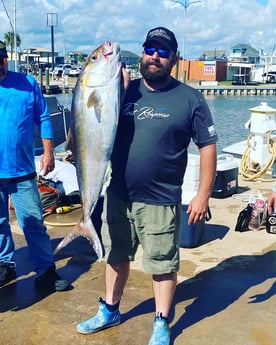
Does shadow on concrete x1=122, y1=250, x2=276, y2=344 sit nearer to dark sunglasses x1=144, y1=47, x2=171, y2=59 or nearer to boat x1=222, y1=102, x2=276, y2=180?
dark sunglasses x1=144, y1=47, x2=171, y2=59

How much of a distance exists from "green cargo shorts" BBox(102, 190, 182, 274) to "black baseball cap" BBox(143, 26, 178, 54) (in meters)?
0.96

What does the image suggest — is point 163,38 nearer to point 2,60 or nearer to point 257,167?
point 2,60

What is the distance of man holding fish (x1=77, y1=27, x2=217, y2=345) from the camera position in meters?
2.92

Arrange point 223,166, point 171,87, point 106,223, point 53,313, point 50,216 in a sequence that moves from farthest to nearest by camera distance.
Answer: point 223,166 → point 50,216 → point 53,313 → point 106,223 → point 171,87

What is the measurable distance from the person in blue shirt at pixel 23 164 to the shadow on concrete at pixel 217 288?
90cm

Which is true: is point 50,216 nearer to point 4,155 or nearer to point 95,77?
point 4,155

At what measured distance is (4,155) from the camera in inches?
146

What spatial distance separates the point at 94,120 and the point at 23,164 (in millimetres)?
1105

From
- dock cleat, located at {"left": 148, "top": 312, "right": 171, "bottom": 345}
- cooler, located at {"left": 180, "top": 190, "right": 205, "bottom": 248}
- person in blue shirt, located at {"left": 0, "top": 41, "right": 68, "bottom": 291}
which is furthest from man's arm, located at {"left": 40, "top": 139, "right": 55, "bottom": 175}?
cooler, located at {"left": 180, "top": 190, "right": 205, "bottom": 248}

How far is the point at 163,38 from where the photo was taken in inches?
115

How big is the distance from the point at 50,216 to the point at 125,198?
307 cm

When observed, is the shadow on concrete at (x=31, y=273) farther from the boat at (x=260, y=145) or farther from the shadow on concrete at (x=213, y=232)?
the boat at (x=260, y=145)

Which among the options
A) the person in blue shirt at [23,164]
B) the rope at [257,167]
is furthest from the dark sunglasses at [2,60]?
the rope at [257,167]

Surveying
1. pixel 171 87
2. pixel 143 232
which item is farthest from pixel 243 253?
pixel 171 87
